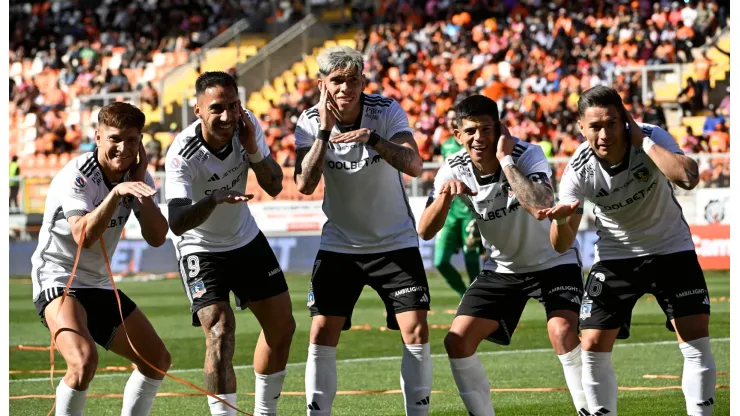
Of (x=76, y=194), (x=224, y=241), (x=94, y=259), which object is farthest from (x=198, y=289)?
(x=76, y=194)

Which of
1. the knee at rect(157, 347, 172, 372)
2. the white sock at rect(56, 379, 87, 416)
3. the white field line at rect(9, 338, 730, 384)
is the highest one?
the knee at rect(157, 347, 172, 372)

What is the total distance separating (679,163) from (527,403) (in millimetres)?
3139

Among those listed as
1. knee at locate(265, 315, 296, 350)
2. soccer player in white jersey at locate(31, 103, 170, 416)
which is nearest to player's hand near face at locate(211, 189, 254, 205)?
soccer player in white jersey at locate(31, 103, 170, 416)

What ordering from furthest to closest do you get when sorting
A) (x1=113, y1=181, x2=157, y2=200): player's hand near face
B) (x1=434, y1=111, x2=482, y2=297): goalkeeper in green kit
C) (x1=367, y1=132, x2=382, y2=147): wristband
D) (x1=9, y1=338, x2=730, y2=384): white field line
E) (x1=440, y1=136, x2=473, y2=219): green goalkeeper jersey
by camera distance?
(x1=434, y1=111, x2=482, y2=297): goalkeeper in green kit
(x1=440, y1=136, x2=473, y2=219): green goalkeeper jersey
(x1=9, y1=338, x2=730, y2=384): white field line
(x1=367, y1=132, x2=382, y2=147): wristband
(x1=113, y1=181, x2=157, y2=200): player's hand near face

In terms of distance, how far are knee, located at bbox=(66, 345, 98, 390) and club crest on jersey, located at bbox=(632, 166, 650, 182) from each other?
3426 mm

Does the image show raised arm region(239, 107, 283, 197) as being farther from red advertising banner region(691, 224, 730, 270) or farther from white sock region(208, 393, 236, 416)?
red advertising banner region(691, 224, 730, 270)

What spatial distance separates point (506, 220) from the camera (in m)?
7.66

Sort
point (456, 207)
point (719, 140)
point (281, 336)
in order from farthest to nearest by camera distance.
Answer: point (719, 140) → point (456, 207) → point (281, 336)

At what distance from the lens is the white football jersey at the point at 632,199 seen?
7.27 m

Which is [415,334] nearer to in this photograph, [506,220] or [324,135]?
[506,220]

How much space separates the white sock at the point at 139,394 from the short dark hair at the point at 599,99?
10.2 ft

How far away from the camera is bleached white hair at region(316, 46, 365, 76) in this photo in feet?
24.3

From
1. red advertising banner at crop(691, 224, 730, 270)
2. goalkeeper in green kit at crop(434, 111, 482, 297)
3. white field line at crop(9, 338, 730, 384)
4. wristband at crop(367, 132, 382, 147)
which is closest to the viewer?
wristband at crop(367, 132, 382, 147)

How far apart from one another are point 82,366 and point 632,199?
345cm
